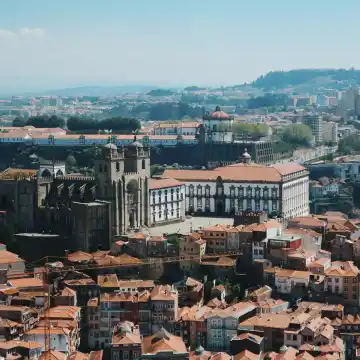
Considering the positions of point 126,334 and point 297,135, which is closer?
point 126,334

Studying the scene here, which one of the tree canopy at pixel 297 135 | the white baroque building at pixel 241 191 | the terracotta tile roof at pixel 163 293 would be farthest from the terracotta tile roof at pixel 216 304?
the tree canopy at pixel 297 135

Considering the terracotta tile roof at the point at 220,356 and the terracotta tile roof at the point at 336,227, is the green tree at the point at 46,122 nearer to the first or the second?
the terracotta tile roof at the point at 336,227

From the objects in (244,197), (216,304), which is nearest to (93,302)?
(216,304)

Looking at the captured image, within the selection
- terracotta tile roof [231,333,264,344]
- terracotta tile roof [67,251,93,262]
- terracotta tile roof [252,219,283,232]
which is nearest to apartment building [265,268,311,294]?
terracotta tile roof [252,219,283,232]

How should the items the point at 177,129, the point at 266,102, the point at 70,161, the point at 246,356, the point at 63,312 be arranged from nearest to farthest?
the point at 246,356 < the point at 63,312 < the point at 70,161 < the point at 177,129 < the point at 266,102

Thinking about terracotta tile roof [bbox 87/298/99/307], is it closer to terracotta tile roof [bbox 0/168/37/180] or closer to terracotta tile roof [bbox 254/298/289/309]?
terracotta tile roof [bbox 254/298/289/309]

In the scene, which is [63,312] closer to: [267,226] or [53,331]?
[53,331]
